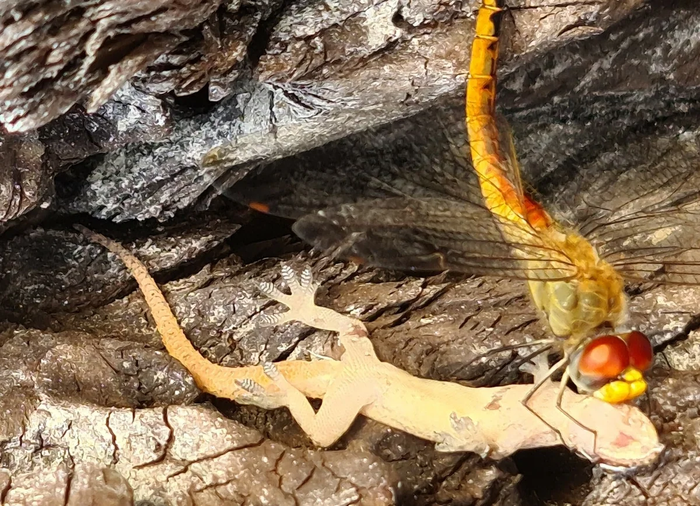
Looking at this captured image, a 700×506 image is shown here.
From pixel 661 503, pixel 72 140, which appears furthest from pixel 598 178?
pixel 72 140

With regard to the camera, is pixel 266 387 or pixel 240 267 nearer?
pixel 266 387

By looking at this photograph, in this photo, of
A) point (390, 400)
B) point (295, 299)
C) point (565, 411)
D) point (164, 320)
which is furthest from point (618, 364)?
point (164, 320)

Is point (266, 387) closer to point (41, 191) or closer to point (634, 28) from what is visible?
point (41, 191)

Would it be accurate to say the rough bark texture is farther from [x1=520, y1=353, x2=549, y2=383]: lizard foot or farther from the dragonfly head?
the dragonfly head

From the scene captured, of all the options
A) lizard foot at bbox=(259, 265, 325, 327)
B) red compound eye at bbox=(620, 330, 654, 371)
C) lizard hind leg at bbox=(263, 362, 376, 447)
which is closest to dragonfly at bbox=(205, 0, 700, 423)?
red compound eye at bbox=(620, 330, 654, 371)

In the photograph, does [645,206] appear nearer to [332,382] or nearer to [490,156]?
[490,156]

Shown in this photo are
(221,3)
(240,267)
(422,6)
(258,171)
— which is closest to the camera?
(221,3)

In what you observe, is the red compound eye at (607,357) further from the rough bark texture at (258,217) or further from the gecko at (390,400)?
the rough bark texture at (258,217)
